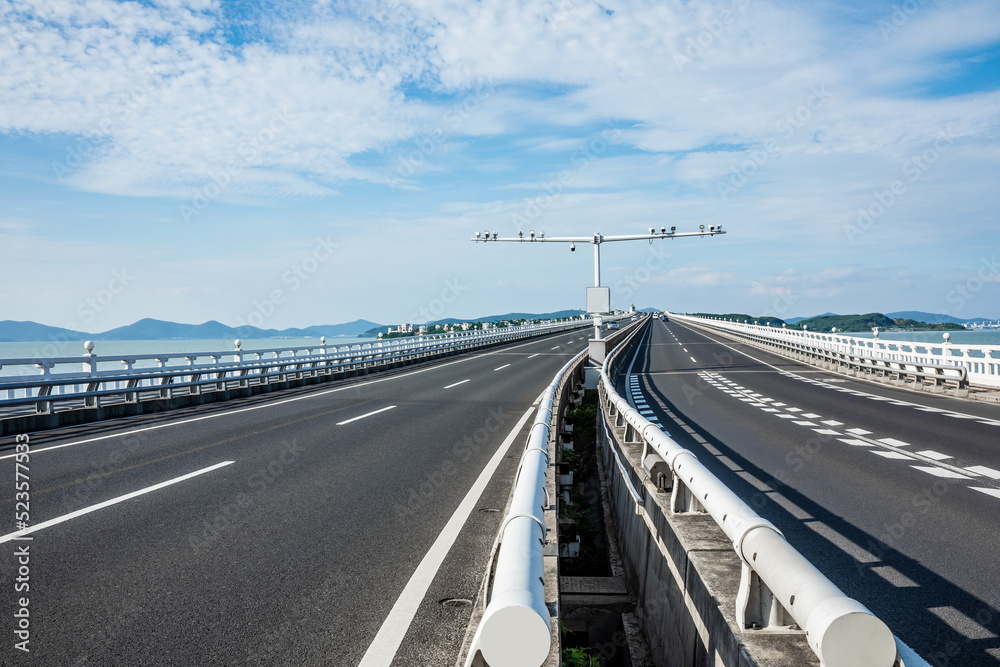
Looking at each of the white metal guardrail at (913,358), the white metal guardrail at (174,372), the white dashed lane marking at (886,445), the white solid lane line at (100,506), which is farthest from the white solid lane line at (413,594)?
the white metal guardrail at (913,358)

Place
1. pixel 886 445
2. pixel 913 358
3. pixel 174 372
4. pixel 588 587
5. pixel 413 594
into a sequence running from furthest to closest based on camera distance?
pixel 913 358
pixel 174 372
pixel 886 445
pixel 588 587
pixel 413 594

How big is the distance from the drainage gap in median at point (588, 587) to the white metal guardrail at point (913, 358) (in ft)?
52.4

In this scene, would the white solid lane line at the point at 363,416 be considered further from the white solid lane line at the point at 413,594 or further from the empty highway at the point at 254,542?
the white solid lane line at the point at 413,594

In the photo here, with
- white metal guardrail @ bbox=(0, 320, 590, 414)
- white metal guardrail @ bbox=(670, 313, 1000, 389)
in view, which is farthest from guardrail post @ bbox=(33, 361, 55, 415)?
white metal guardrail @ bbox=(670, 313, 1000, 389)

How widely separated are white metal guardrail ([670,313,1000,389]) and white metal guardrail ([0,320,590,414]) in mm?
21259

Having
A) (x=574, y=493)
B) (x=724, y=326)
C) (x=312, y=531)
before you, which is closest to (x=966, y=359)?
(x=574, y=493)

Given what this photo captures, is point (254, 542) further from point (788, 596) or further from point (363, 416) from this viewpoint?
point (363, 416)

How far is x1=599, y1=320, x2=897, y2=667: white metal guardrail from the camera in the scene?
2113 mm

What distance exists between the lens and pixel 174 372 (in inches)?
674

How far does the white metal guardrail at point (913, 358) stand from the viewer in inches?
773

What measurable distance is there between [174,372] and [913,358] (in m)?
25.4

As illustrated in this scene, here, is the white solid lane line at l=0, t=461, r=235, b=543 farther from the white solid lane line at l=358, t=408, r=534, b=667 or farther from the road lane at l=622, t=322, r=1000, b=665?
the road lane at l=622, t=322, r=1000, b=665

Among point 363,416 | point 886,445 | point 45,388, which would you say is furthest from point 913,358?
point 45,388

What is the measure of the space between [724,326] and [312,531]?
260ft
